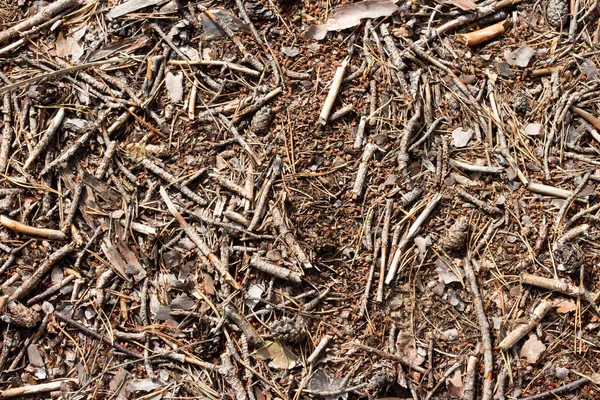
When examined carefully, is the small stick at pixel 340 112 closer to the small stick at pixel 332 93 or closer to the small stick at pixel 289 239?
the small stick at pixel 332 93

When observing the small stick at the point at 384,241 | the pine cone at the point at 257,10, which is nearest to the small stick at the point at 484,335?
the small stick at the point at 384,241

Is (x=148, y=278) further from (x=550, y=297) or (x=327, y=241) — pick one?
(x=550, y=297)

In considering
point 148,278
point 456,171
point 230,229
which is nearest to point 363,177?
point 456,171

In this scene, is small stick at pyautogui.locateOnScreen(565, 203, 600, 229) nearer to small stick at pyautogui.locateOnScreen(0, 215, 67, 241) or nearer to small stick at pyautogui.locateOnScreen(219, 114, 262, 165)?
small stick at pyautogui.locateOnScreen(219, 114, 262, 165)

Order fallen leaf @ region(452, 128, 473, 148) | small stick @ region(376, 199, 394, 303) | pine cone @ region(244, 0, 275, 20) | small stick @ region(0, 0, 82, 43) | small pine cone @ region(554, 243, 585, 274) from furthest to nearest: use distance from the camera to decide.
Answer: small stick @ region(0, 0, 82, 43) < pine cone @ region(244, 0, 275, 20) < fallen leaf @ region(452, 128, 473, 148) < small stick @ region(376, 199, 394, 303) < small pine cone @ region(554, 243, 585, 274)

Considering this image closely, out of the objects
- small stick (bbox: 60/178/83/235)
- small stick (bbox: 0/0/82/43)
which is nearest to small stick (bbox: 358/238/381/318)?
small stick (bbox: 60/178/83/235)

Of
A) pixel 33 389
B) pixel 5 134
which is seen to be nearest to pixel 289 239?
pixel 33 389

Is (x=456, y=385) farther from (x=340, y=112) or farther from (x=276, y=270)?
(x=340, y=112)
